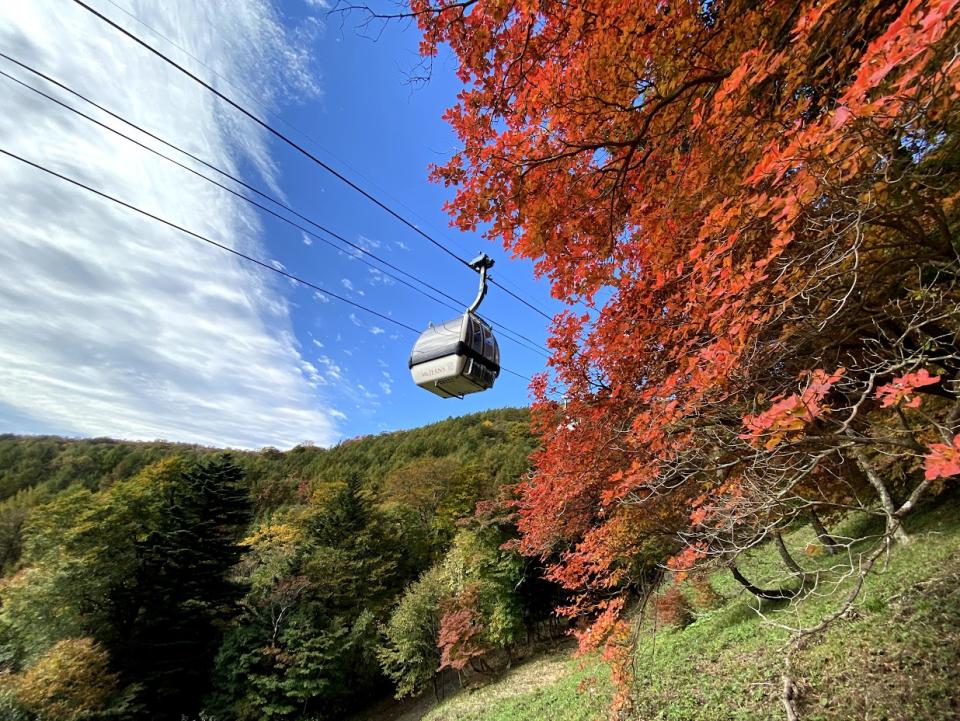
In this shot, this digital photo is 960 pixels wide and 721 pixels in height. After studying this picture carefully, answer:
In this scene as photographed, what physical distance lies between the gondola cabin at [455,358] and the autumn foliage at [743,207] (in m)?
1.09

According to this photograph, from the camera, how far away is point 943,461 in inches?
51.6

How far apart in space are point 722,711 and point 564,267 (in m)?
5.41

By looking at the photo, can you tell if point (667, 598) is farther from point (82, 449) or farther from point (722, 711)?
point (82, 449)

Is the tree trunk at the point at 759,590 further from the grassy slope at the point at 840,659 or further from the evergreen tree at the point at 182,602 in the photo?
the evergreen tree at the point at 182,602

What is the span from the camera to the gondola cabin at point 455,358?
4.55 m

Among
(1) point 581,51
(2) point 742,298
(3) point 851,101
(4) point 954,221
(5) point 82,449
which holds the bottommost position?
(2) point 742,298

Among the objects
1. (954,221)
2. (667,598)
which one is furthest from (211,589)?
(954,221)

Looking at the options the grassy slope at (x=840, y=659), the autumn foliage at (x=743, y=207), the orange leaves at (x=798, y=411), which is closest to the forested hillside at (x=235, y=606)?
the grassy slope at (x=840, y=659)

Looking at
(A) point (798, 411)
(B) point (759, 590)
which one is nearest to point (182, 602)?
(B) point (759, 590)

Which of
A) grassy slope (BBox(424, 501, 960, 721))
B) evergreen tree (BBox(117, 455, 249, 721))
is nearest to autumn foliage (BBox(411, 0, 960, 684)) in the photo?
grassy slope (BBox(424, 501, 960, 721))

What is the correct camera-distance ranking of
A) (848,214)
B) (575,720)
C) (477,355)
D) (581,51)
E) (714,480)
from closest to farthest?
(848,214), (581,51), (714,480), (477,355), (575,720)

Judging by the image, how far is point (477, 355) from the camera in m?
4.72

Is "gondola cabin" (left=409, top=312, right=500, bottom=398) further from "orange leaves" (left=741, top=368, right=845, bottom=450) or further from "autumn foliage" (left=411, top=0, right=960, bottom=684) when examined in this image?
"orange leaves" (left=741, top=368, right=845, bottom=450)

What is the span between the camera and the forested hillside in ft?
45.6
